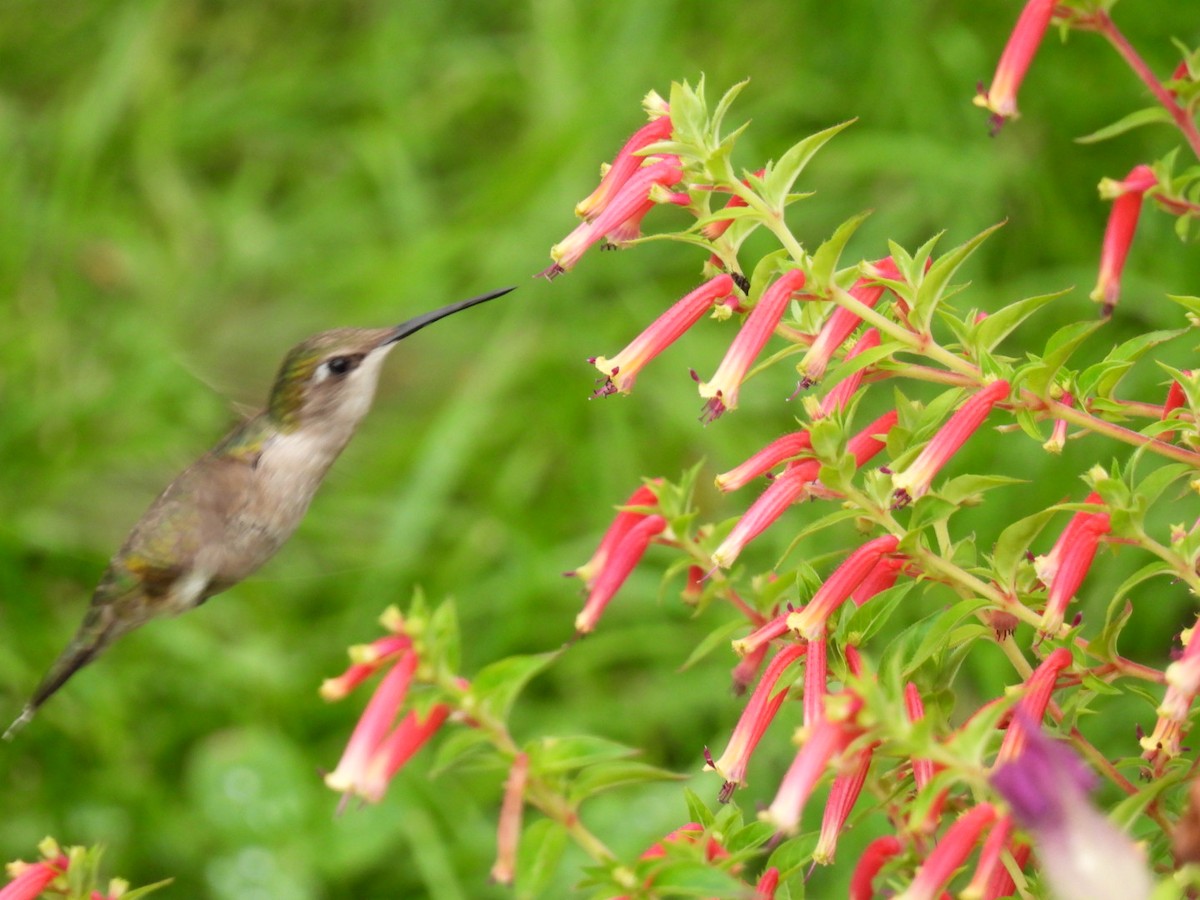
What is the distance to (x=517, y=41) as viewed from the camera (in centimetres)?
710

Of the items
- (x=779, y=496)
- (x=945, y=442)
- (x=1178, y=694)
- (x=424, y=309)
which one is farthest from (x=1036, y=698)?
(x=424, y=309)

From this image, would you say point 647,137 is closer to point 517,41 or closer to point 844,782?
point 844,782

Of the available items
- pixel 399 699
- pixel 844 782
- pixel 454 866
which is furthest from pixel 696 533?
pixel 454 866

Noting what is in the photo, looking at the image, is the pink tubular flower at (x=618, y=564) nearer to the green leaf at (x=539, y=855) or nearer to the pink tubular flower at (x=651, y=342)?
the pink tubular flower at (x=651, y=342)

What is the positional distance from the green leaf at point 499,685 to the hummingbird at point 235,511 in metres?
1.15

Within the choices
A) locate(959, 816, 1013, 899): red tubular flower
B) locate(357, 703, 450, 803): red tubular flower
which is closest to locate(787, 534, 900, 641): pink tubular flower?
locate(959, 816, 1013, 899): red tubular flower

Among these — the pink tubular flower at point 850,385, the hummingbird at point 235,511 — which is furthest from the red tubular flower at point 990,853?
the hummingbird at point 235,511

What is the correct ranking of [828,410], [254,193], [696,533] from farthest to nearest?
[254,193] → [696,533] → [828,410]

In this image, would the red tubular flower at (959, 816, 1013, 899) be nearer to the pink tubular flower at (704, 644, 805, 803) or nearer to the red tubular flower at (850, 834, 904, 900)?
the red tubular flower at (850, 834, 904, 900)

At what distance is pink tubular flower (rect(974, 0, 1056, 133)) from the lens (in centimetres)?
226

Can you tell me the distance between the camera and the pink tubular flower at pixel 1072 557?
2.02 m

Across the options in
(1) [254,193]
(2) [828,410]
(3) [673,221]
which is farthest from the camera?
(1) [254,193]

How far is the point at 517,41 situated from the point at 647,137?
5094 millimetres

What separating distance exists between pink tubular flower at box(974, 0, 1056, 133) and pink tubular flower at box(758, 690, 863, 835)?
1.08 m
